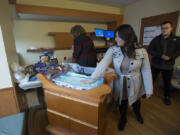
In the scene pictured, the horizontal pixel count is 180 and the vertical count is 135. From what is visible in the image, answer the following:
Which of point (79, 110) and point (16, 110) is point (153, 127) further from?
point (16, 110)

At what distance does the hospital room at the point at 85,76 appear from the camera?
0.88 m

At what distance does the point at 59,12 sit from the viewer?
218cm

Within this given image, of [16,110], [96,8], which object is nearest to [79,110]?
[16,110]

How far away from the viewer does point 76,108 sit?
0.87 m

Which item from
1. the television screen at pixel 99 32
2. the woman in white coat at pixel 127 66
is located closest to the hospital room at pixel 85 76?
the woman in white coat at pixel 127 66

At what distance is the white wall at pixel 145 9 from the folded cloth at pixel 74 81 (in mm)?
2594

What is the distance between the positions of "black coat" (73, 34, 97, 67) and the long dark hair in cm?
61

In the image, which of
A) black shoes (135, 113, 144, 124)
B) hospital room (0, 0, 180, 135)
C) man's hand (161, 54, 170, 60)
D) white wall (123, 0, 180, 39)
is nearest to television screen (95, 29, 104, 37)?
hospital room (0, 0, 180, 135)

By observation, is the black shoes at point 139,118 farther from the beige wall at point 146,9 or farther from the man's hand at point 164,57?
the beige wall at point 146,9

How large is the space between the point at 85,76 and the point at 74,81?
103 millimetres

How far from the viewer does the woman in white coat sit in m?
0.97

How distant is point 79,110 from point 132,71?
2.14 feet

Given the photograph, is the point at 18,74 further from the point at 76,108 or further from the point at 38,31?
the point at 38,31

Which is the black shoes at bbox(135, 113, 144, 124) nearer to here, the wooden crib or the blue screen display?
the wooden crib
